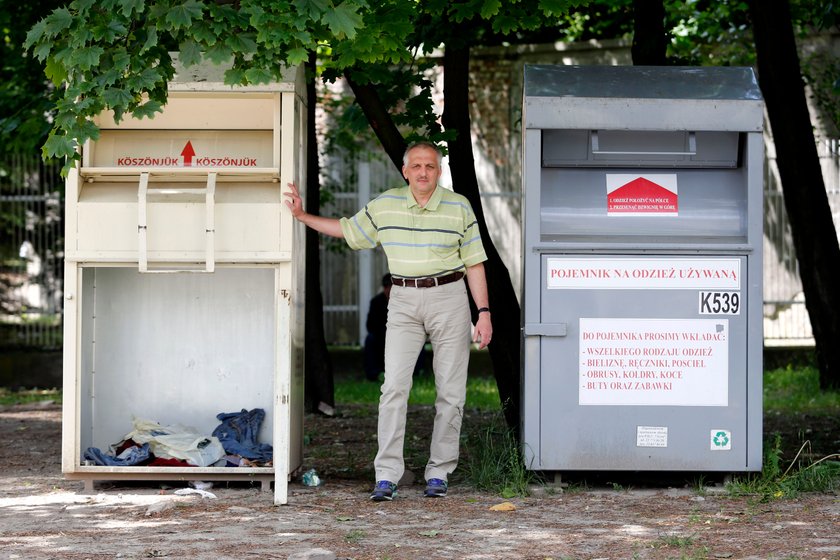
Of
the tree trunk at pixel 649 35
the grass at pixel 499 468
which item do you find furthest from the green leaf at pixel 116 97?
Result: the tree trunk at pixel 649 35

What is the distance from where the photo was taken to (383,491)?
253 inches

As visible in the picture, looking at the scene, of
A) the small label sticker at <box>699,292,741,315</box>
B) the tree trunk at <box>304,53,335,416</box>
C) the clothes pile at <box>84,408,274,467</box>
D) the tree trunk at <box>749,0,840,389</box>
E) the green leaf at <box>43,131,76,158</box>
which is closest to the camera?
the green leaf at <box>43,131,76,158</box>

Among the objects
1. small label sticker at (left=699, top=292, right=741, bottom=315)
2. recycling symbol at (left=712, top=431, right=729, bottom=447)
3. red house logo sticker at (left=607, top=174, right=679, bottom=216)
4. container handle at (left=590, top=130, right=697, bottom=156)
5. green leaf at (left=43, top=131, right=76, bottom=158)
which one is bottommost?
recycling symbol at (left=712, top=431, right=729, bottom=447)

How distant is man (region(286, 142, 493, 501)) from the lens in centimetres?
648

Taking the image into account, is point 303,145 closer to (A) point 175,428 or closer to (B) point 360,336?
(A) point 175,428

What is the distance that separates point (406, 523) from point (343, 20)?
7.54 ft

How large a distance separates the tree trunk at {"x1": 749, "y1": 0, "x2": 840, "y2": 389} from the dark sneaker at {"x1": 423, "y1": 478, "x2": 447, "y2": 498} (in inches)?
218

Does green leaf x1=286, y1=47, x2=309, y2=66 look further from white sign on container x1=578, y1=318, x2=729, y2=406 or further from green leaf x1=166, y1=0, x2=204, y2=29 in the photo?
white sign on container x1=578, y1=318, x2=729, y2=406

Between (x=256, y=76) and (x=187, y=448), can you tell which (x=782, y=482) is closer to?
(x=187, y=448)

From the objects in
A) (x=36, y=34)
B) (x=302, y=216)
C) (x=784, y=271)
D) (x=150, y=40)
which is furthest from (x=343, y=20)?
(x=784, y=271)

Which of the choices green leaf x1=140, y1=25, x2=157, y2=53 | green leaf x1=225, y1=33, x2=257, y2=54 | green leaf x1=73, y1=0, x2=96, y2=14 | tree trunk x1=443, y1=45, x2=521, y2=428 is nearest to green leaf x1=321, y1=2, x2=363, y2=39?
green leaf x1=225, y1=33, x2=257, y2=54

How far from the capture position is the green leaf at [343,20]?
5.51 metres

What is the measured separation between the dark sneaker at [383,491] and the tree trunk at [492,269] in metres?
1.32

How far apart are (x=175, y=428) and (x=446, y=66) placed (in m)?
2.98
